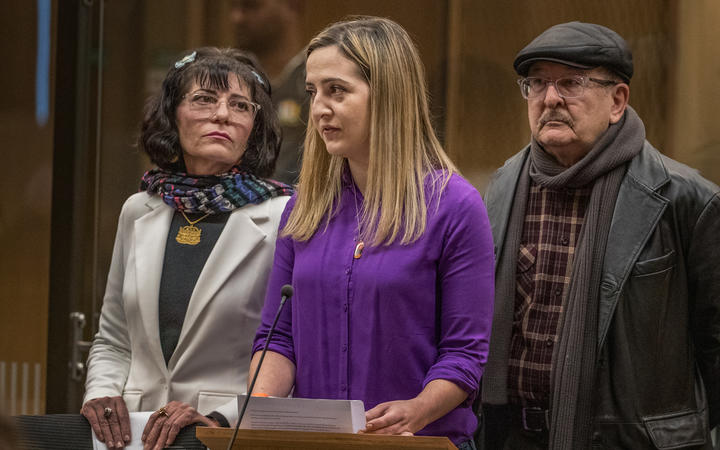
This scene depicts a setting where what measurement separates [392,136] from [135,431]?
939mm

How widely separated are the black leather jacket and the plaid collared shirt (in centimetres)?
13

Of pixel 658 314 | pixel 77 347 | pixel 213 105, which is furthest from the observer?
pixel 77 347

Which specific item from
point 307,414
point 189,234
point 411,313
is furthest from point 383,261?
point 189,234

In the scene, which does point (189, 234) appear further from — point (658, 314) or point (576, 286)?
point (658, 314)

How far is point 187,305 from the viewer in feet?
8.61

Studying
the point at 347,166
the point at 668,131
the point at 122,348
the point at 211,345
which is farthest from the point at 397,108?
the point at 668,131

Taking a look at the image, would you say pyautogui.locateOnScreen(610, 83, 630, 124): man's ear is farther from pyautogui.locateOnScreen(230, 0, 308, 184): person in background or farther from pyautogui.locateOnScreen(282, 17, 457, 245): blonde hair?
pyautogui.locateOnScreen(230, 0, 308, 184): person in background

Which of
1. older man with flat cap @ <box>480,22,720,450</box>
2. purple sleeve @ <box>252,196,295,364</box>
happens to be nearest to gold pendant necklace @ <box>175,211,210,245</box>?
purple sleeve @ <box>252,196,295,364</box>

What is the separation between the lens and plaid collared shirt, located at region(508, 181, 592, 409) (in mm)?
2611

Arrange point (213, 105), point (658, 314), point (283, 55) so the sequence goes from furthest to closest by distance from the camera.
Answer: point (283, 55) < point (213, 105) < point (658, 314)

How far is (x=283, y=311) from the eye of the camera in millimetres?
2293

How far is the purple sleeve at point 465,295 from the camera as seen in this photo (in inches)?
80.7

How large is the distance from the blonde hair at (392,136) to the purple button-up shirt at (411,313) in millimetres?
36

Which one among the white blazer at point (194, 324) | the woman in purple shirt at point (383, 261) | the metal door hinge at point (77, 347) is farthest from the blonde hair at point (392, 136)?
the metal door hinge at point (77, 347)
